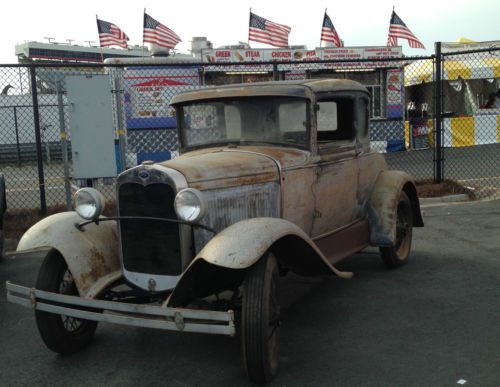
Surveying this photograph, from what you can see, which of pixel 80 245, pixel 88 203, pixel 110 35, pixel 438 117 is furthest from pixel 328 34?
pixel 80 245

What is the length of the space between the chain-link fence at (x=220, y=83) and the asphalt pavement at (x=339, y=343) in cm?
290

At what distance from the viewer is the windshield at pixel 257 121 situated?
439 cm

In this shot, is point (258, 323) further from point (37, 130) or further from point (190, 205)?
point (37, 130)

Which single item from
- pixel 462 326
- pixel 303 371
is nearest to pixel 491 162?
pixel 462 326

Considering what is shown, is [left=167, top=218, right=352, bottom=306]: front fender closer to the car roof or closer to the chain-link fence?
the car roof

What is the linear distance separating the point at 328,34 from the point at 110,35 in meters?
7.50

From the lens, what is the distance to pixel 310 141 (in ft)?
14.4

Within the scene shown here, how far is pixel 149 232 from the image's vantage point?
139 inches

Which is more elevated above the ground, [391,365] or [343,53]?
[343,53]

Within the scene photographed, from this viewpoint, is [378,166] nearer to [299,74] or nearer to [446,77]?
[299,74]

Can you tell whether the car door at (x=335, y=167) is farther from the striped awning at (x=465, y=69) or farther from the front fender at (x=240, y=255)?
the striped awning at (x=465, y=69)

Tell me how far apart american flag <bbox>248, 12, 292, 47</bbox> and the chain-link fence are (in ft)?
6.03

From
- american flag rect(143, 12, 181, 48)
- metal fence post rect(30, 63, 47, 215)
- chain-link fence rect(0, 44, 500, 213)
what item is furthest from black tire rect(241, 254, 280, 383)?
american flag rect(143, 12, 181, 48)

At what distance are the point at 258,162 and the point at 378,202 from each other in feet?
5.83
